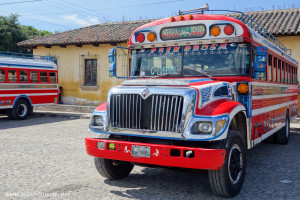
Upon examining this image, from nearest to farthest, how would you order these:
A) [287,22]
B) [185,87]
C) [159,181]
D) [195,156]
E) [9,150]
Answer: [195,156]
[185,87]
[159,181]
[9,150]
[287,22]

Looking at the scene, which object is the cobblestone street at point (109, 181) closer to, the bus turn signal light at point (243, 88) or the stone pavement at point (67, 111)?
the bus turn signal light at point (243, 88)

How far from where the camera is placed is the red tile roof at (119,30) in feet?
50.3

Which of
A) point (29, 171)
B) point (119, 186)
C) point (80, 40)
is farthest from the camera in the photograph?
point (80, 40)

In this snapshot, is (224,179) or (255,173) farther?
(255,173)

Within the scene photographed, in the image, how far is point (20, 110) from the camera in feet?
48.2

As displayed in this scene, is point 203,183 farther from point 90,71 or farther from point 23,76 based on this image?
point 90,71

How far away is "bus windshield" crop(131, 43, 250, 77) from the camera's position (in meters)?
5.22

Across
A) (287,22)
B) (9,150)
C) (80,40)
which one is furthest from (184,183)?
(80,40)

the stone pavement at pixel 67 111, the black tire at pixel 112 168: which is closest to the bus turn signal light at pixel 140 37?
the black tire at pixel 112 168

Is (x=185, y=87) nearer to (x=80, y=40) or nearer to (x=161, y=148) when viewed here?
(x=161, y=148)

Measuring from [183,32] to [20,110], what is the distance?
11.3m

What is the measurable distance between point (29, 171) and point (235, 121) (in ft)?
11.6

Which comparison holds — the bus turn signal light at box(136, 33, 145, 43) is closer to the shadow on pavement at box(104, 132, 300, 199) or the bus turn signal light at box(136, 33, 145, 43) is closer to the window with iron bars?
the shadow on pavement at box(104, 132, 300, 199)

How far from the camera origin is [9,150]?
7422 mm
